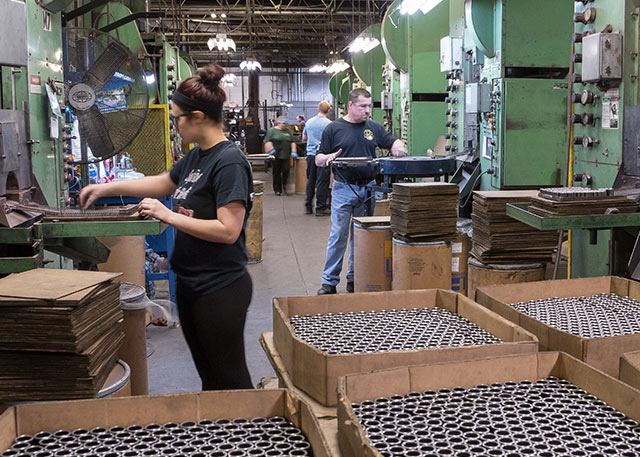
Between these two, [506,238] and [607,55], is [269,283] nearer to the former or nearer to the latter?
[506,238]

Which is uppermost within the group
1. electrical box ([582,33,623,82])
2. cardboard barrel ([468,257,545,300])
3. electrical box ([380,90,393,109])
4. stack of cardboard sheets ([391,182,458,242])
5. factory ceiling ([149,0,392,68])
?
factory ceiling ([149,0,392,68])

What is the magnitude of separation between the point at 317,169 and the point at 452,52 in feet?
11.5

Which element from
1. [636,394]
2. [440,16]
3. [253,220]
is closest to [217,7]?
[440,16]

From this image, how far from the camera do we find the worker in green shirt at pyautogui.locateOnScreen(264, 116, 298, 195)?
1195 cm

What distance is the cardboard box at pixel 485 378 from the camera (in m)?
1.41

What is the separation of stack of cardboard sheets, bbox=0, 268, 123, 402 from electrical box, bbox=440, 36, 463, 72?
16.9 feet

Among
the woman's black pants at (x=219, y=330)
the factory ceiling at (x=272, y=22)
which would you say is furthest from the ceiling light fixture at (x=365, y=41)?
the woman's black pants at (x=219, y=330)

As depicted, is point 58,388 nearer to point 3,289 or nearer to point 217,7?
point 3,289

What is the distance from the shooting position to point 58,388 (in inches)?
78.4

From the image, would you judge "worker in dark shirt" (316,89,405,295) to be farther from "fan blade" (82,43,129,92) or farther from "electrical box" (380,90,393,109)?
"electrical box" (380,90,393,109)

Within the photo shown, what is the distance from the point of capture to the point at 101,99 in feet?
13.2

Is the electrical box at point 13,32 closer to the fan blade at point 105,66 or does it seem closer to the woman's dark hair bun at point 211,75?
the fan blade at point 105,66

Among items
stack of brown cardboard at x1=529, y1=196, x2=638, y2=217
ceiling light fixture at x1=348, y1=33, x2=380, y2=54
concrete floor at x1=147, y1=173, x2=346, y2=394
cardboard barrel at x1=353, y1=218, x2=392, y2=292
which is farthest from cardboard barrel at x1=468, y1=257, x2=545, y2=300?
ceiling light fixture at x1=348, y1=33, x2=380, y2=54

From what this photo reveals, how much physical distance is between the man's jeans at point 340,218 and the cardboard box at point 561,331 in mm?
2609
